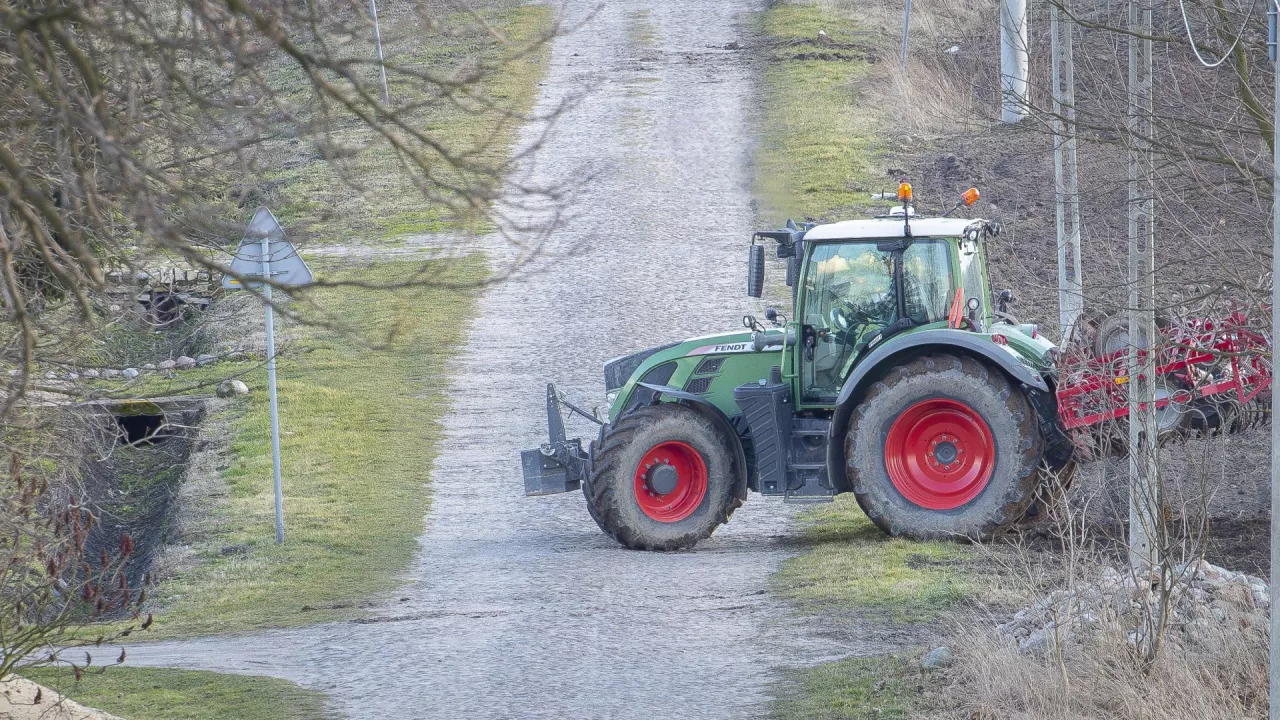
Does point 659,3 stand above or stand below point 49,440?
above

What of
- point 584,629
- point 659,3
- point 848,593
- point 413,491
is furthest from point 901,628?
point 659,3

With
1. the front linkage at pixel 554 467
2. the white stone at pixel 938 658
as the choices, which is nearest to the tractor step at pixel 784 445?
the front linkage at pixel 554 467

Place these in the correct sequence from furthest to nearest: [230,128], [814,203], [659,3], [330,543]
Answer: [659,3] → [814,203] → [330,543] → [230,128]

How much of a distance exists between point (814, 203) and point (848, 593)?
49.5ft

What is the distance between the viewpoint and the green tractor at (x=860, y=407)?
1184 centimetres

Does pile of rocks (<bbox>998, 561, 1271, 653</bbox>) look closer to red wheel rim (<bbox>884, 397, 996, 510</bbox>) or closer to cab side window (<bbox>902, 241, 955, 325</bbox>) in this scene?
red wheel rim (<bbox>884, 397, 996, 510</bbox>)

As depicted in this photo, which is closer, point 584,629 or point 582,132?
point 584,629

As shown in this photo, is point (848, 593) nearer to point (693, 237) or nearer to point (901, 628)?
point (901, 628)

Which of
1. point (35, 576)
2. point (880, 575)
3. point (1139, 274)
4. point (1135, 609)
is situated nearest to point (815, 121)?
point (880, 575)

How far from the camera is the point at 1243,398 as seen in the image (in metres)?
11.0

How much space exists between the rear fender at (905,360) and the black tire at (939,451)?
0.30ft

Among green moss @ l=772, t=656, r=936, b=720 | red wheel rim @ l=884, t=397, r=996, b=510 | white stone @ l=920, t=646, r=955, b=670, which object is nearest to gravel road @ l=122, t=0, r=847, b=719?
green moss @ l=772, t=656, r=936, b=720

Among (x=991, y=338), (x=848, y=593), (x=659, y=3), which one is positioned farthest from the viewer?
(x=659, y=3)

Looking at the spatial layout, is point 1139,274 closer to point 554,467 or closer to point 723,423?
point 723,423
